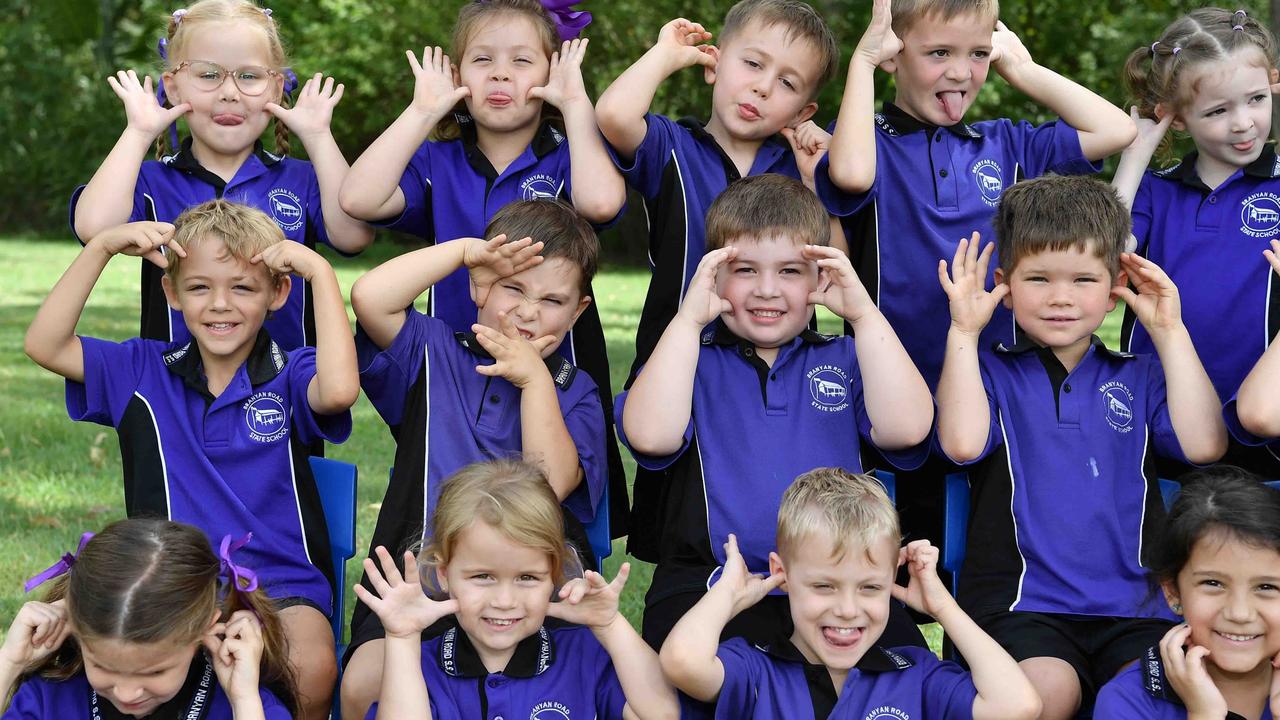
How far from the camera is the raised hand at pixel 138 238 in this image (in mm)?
3863

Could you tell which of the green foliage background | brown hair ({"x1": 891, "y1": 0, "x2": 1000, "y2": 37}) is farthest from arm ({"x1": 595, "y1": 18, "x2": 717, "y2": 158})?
the green foliage background

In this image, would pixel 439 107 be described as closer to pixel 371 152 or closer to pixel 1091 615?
pixel 371 152

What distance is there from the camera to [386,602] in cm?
328

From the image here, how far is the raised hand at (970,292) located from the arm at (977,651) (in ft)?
2.11

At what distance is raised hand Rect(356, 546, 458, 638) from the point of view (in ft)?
10.7

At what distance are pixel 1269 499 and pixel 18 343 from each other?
9.69 meters

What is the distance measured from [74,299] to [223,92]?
89cm

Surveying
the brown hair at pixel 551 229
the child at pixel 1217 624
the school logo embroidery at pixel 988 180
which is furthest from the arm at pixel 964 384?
the brown hair at pixel 551 229

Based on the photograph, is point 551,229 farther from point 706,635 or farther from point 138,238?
point 706,635

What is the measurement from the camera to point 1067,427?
12.3 feet

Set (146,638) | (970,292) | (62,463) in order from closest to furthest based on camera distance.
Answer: (146,638) < (970,292) < (62,463)

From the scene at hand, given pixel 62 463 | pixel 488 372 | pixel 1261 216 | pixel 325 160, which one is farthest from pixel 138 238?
pixel 62 463

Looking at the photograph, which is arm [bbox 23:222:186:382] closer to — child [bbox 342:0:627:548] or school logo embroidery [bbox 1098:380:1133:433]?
child [bbox 342:0:627:548]

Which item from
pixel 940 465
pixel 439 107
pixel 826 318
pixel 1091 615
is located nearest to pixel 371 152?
pixel 439 107
